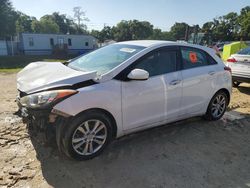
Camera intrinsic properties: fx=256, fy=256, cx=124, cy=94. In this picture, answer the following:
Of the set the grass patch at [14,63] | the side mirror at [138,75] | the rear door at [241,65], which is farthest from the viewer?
the grass patch at [14,63]

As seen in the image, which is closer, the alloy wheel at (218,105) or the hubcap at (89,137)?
the hubcap at (89,137)

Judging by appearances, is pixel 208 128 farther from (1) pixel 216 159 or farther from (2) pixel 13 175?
(2) pixel 13 175

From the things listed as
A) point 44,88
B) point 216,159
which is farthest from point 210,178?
point 44,88

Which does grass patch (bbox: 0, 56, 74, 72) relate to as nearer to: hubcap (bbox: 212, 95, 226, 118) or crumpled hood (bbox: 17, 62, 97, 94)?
crumpled hood (bbox: 17, 62, 97, 94)

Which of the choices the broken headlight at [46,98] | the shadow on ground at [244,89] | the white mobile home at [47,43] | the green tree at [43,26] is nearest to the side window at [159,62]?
the broken headlight at [46,98]

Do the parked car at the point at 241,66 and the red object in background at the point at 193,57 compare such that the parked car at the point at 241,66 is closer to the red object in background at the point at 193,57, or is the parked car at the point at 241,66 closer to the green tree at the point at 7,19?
the red object in background at the point at 193,57

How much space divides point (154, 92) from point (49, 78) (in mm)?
1590

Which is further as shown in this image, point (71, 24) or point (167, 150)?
point (71, 24)

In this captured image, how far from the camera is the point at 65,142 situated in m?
3.34

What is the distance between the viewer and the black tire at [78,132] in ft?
10.9

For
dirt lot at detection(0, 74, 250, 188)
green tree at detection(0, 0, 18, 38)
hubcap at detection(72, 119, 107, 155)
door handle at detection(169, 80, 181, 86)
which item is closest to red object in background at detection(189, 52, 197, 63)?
door handle at detection(169, 80, 181, 86)

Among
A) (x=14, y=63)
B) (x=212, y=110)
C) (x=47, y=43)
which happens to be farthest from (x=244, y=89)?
(x=47, y=43)

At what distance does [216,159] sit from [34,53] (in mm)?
35765

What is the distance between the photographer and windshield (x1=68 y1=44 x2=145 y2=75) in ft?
13.0
